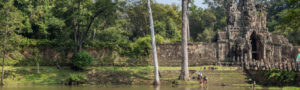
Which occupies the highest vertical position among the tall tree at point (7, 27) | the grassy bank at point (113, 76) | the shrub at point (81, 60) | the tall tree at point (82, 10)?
the tall tree at point (82, 10)

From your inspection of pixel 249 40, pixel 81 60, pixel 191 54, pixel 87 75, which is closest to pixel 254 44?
pixel 249 40

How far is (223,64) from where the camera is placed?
3981cm

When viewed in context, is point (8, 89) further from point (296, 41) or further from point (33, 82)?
point (296, 41)

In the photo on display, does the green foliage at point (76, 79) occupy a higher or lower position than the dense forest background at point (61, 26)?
lower

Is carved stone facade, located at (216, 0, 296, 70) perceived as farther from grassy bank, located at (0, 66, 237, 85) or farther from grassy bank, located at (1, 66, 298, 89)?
grassy bank, located at (0, 66, 237, 85)

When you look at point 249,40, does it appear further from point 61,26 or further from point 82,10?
point 61,26

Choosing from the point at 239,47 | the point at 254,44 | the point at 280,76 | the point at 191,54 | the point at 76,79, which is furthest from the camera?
the point at 254,44

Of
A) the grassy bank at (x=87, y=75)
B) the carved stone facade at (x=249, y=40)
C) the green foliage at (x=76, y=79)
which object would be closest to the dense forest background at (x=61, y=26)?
the grassy bank at (x=87, y=75)

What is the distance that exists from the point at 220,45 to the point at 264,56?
5.01 metres

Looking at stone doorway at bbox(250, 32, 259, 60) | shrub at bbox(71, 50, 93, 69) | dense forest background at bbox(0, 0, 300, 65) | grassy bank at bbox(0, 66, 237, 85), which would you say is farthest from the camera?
stone doorway at bbox(250, 32, 259, 60)

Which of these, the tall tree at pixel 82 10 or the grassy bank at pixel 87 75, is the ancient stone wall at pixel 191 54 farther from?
the tall tree at pixel 82 10

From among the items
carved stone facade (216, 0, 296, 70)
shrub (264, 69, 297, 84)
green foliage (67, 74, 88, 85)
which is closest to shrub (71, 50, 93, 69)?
green foliage (67, 74, 88, 85)

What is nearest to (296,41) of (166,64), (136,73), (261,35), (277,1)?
(277,1)

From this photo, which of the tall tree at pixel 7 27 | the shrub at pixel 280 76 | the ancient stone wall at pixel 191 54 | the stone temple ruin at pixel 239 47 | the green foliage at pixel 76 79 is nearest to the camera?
the shrub at pixel 280 76
